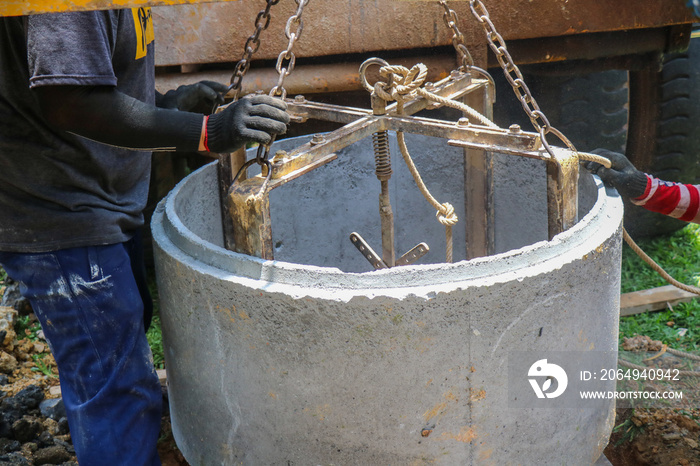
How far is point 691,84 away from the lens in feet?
11.8

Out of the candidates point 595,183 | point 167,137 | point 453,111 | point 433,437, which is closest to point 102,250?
point 167,137

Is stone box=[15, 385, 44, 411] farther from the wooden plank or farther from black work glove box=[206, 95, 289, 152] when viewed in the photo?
the wooden plank

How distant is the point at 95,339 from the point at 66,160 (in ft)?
1.58

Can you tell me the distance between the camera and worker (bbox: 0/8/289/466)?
1890mm

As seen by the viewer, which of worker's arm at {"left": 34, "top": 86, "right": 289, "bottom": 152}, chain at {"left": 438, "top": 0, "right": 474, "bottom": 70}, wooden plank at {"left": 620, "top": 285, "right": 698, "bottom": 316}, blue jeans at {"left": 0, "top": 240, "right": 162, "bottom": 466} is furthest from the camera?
wooden plank at {"left": 620, "top": 285, "right": 698, "bottom": 316}

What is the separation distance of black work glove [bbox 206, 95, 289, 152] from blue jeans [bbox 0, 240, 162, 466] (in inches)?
19.4

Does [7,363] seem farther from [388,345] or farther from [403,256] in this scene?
[388,345]

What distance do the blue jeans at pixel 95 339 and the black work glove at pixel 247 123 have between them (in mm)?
492

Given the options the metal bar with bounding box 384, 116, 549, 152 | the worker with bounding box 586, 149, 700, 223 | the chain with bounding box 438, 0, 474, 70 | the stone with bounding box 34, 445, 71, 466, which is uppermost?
the chain with bounding box 438, 0, 474, 70

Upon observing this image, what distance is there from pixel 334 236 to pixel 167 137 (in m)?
1.31

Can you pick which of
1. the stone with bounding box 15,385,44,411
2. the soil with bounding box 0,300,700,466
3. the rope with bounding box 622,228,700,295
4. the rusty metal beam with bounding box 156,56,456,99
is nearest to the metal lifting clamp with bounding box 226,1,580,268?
the rusty metal beam with bounding box 156,56,456,99

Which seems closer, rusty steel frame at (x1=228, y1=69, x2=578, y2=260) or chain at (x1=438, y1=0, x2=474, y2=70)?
rusty steel frame at (x1=228, y1=69, x2=578, y2=260)

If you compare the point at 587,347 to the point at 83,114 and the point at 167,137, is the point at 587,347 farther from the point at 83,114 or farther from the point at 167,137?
the point at 83,114

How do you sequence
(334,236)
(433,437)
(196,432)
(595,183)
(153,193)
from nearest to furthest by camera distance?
(433,437) → (196,432) → (595,183) → (334,236) → (153,193)
